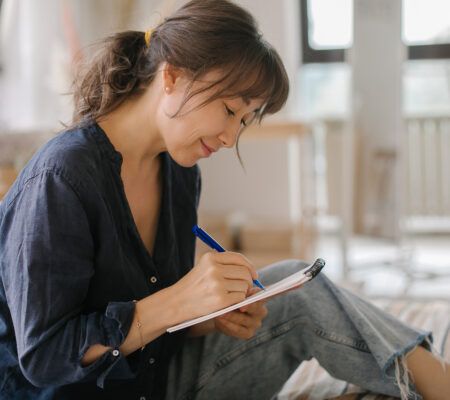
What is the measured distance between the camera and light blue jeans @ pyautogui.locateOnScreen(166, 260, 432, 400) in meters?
1.21

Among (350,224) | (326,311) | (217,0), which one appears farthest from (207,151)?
(350,224)

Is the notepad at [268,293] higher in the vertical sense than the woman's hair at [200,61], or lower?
lower

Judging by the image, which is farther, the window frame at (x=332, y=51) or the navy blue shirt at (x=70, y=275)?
the window frame at (x=332, y=51)

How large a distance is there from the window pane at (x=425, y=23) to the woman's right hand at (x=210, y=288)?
10.4 ft

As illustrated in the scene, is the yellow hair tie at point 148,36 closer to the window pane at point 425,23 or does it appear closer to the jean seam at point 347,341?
the jean seam at point 347,341

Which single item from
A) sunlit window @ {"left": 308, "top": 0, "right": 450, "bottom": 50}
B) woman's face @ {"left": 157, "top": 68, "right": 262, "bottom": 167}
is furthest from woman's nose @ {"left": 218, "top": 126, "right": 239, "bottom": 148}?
sunlit window @ {"left": 308, "top": 0, "right": 450, "bottom": 50}

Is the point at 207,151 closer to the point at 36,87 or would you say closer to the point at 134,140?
the point at 134,140

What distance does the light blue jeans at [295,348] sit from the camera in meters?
1.21

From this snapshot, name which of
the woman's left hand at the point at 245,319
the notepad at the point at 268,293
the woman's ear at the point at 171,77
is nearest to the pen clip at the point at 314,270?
the notepad at the point at 268,293

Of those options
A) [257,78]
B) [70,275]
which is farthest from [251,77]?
[70,275]

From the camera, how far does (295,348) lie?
125 centimetres

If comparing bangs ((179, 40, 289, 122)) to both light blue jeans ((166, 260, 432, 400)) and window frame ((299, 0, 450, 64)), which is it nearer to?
light blue jeans ((166, 260, 432, 400))

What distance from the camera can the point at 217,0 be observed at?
105 cm

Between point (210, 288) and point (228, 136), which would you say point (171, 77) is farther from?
point (210, 288)
